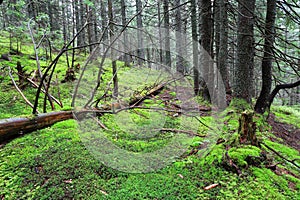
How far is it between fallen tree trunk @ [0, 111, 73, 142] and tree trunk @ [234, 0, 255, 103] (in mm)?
4259

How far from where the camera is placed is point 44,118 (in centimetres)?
343

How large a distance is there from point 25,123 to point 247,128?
349 centimetres

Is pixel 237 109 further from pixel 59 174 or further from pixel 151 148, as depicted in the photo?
pixel 59 174

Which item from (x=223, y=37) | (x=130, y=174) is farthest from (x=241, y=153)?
(x=223, y=37)

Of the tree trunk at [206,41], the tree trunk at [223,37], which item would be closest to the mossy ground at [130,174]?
the tree trunk at [223,37]

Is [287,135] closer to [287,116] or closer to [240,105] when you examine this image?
[240,105]

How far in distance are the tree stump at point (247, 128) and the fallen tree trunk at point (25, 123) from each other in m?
3.27

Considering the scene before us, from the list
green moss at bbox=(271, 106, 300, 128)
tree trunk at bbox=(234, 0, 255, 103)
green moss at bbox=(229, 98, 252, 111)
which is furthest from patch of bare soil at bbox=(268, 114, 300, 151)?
green moss at bbox=(271, 106, 300, 128)

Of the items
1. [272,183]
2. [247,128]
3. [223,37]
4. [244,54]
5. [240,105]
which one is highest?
[223,37]

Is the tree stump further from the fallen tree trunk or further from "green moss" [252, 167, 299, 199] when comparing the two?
the fallen tree trunk

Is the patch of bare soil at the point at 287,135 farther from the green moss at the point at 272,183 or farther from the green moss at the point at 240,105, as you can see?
the green moss at the point at 272,183

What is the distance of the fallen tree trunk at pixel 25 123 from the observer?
2885 mm

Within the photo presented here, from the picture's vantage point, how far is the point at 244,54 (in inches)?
187

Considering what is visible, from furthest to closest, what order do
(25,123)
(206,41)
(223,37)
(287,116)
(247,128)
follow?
(287,116) → (206,41) → (223,37) → (25,123) → (247,128)
